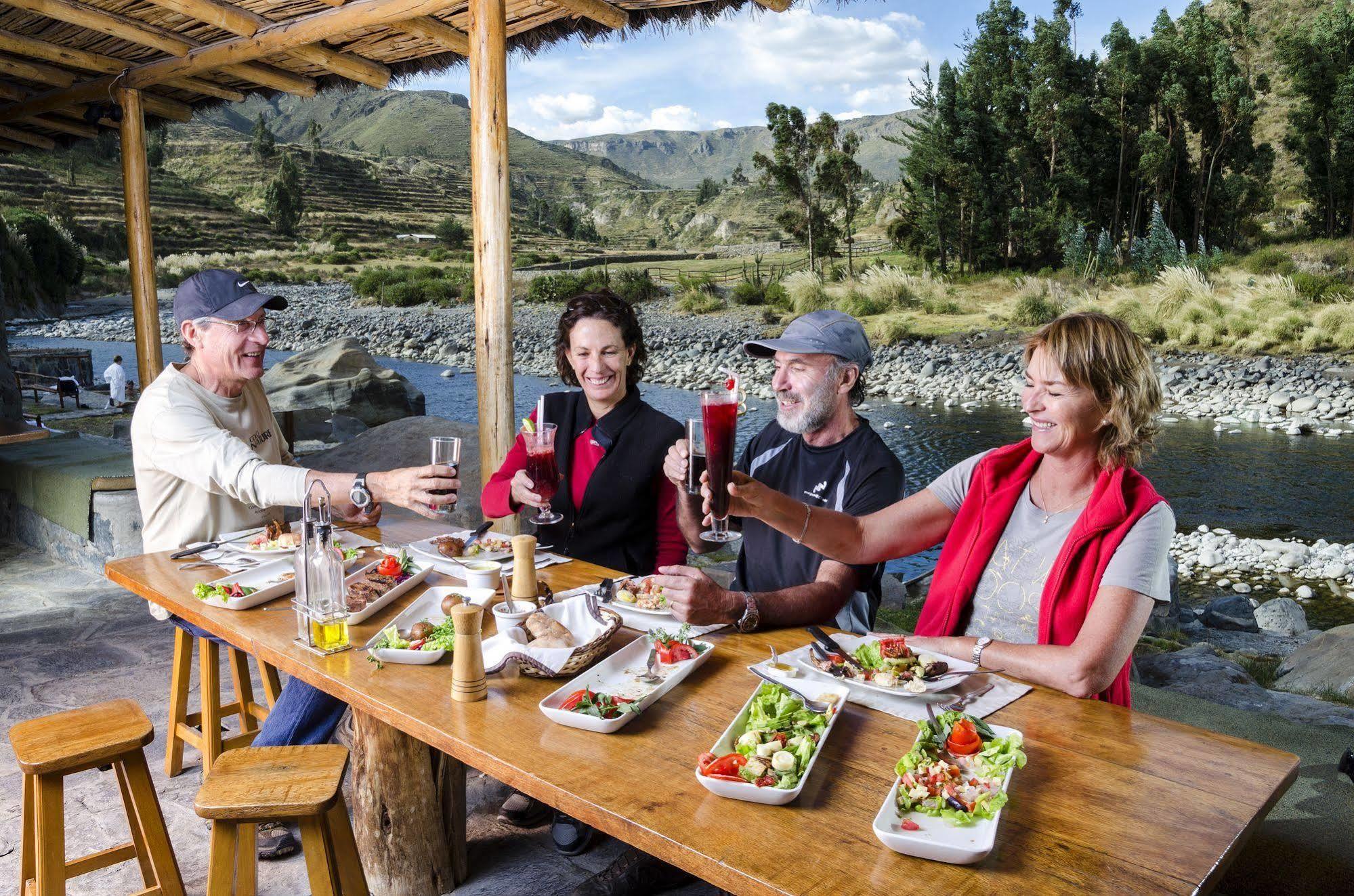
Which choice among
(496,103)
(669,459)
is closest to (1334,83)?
(496,103)

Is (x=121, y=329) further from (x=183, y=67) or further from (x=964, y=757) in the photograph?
(x=964, y=757)

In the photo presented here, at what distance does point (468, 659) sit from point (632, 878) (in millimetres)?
775

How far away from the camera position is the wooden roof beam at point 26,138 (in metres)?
6.21

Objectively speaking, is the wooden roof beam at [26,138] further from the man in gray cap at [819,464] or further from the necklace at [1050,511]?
the necklace at [1050,511]

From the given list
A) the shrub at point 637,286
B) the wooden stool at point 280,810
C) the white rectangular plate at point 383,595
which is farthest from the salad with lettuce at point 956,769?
the shrub at point 637,286

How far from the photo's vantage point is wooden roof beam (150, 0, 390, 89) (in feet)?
12.6

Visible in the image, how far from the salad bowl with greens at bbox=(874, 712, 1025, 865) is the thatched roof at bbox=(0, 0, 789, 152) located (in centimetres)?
292

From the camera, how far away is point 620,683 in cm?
150

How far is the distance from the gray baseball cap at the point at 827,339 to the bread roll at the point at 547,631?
2.86ft

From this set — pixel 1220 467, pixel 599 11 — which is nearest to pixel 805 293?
pixel 1220 467

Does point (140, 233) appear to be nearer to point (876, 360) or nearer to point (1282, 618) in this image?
point (1282, 618)

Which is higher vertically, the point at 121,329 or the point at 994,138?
the point at 994,138

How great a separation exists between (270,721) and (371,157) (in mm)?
34211

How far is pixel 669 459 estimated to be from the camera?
1937 millimetres
